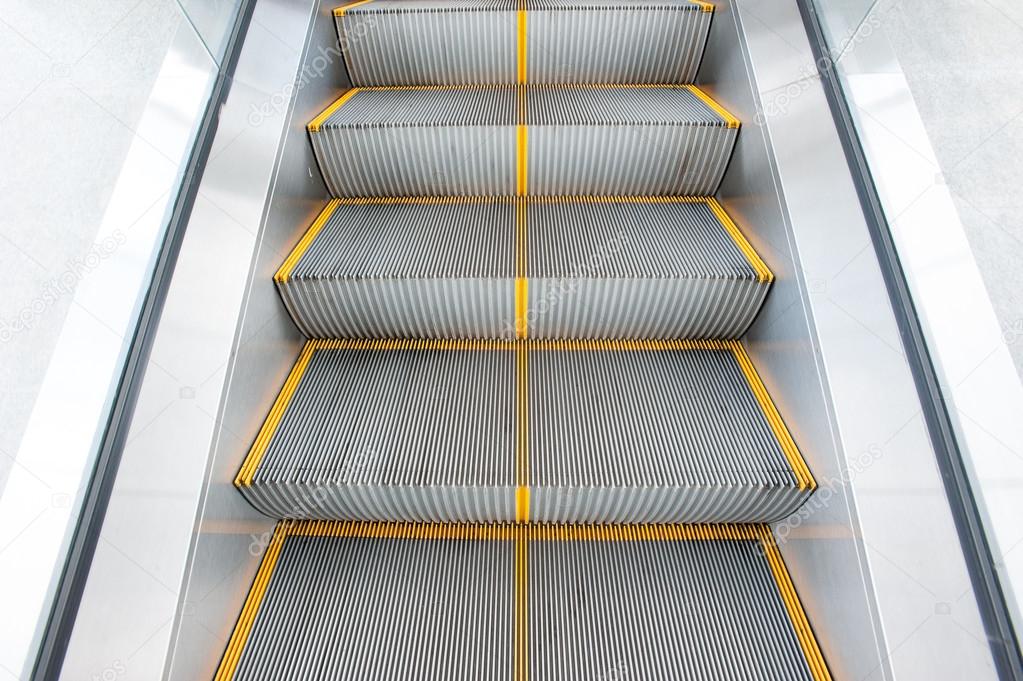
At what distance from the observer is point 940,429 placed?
166cm

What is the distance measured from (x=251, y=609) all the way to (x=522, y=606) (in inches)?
36.0

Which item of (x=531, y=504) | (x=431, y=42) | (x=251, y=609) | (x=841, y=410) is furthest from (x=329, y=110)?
(x=841, y=410)

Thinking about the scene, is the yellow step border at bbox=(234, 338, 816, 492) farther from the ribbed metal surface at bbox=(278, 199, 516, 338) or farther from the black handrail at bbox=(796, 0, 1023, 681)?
the black handrail at bbox=(796, 0, 1023, 681)

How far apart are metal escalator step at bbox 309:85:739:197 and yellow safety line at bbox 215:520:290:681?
164cm

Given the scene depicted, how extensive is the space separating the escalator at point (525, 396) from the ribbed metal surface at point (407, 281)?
1cm

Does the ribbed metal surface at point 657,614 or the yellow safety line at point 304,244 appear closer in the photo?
the ribbed metal surface at point 657,614

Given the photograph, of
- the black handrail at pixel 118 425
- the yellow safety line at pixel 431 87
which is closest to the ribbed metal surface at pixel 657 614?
the black handrail at pixel 118 425

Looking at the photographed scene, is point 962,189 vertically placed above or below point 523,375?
above

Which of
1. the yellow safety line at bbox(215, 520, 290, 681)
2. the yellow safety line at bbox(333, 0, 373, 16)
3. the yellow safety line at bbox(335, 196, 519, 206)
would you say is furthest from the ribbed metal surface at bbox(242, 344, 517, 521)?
the yellow safety line at bbox(333, 0, 373, 16)

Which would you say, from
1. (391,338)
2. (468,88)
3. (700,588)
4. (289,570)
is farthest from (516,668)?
(468,88)

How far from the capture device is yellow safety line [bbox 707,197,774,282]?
7.89ft

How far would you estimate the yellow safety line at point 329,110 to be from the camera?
9.30ft

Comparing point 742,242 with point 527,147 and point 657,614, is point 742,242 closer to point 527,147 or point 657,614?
point 527,147
